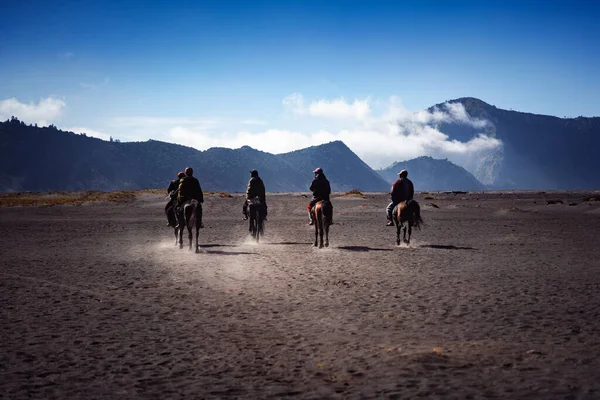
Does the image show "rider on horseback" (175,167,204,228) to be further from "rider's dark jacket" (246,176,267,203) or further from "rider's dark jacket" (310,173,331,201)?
"rider's dark jacket" (310,173,331,201)

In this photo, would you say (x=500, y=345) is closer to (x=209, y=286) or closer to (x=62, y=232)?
(x=209, y=286)

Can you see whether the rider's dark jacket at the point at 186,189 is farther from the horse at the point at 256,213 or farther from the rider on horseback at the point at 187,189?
the horse at the point at 256,213

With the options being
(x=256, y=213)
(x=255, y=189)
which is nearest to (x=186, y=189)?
(x=255, y=189)

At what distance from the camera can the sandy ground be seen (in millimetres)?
5207

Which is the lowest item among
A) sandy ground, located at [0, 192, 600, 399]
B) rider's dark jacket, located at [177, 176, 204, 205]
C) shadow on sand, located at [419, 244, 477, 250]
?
sandy ground, located at [0, 192, 600, 399]

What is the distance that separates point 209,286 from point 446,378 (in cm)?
649

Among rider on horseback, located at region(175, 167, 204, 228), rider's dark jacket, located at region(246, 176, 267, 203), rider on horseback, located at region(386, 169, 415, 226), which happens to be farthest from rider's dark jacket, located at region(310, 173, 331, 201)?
rider on horseback, located at region(175, 167, 204, 228)

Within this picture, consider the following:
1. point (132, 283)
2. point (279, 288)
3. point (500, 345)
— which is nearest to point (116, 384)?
point (500, 345)

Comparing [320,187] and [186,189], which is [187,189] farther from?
[320,187]

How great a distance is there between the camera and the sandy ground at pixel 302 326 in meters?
5.21

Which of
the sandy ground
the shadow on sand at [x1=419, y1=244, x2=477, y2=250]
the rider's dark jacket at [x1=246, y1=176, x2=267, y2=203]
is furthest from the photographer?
the rider's dark jacket at [x1=246, y1=176, x2=267, y2=203]

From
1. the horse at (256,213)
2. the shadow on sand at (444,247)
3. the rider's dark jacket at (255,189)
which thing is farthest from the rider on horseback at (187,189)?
the shadow on sand at (444,247)

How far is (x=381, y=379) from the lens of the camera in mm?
5277

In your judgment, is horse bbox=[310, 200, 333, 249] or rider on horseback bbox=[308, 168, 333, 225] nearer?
horse bbox=[310, 200, 333, 249]
